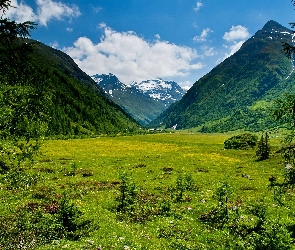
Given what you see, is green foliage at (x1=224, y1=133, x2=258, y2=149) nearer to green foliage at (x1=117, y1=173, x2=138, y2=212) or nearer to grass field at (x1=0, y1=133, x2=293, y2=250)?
grass field at (x1=0, y1=133, x2=293, y2=250)

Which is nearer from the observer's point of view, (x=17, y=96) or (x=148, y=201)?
(x=17, y=96)

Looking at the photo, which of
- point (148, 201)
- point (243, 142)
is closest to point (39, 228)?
point (148, 201)

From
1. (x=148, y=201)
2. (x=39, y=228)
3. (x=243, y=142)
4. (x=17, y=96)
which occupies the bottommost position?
(x=148, y=201)

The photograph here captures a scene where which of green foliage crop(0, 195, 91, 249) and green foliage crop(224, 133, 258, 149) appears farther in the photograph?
green foliage crop(224, 133, 258, 149)

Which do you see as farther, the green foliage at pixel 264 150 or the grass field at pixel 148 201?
the green foliage at pixel 264 150

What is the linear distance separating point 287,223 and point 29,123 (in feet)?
57.2

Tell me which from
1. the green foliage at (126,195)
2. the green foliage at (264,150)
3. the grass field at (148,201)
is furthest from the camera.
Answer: the green foliage at (264,150)

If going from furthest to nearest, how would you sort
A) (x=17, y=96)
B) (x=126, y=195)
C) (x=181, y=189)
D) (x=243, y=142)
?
1. (x=243, y=142)
2. (x=181, y=189)
3. (x=126, y=195)
4. (x=17, y=96)

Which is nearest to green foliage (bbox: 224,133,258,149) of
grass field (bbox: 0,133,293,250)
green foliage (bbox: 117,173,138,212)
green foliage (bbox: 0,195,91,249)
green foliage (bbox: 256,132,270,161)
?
green foliage (bbox: 256,132,270,161)

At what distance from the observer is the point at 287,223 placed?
18.4m

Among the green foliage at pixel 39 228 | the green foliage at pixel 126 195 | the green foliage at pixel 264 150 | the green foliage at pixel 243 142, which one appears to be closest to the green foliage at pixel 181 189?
the green foliage at pixel 126 195

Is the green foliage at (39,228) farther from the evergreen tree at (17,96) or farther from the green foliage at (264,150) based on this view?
the green foliage at (264,150)

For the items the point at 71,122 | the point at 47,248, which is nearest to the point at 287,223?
the point at 47,248

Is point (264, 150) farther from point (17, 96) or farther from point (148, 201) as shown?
point (17, 96)
